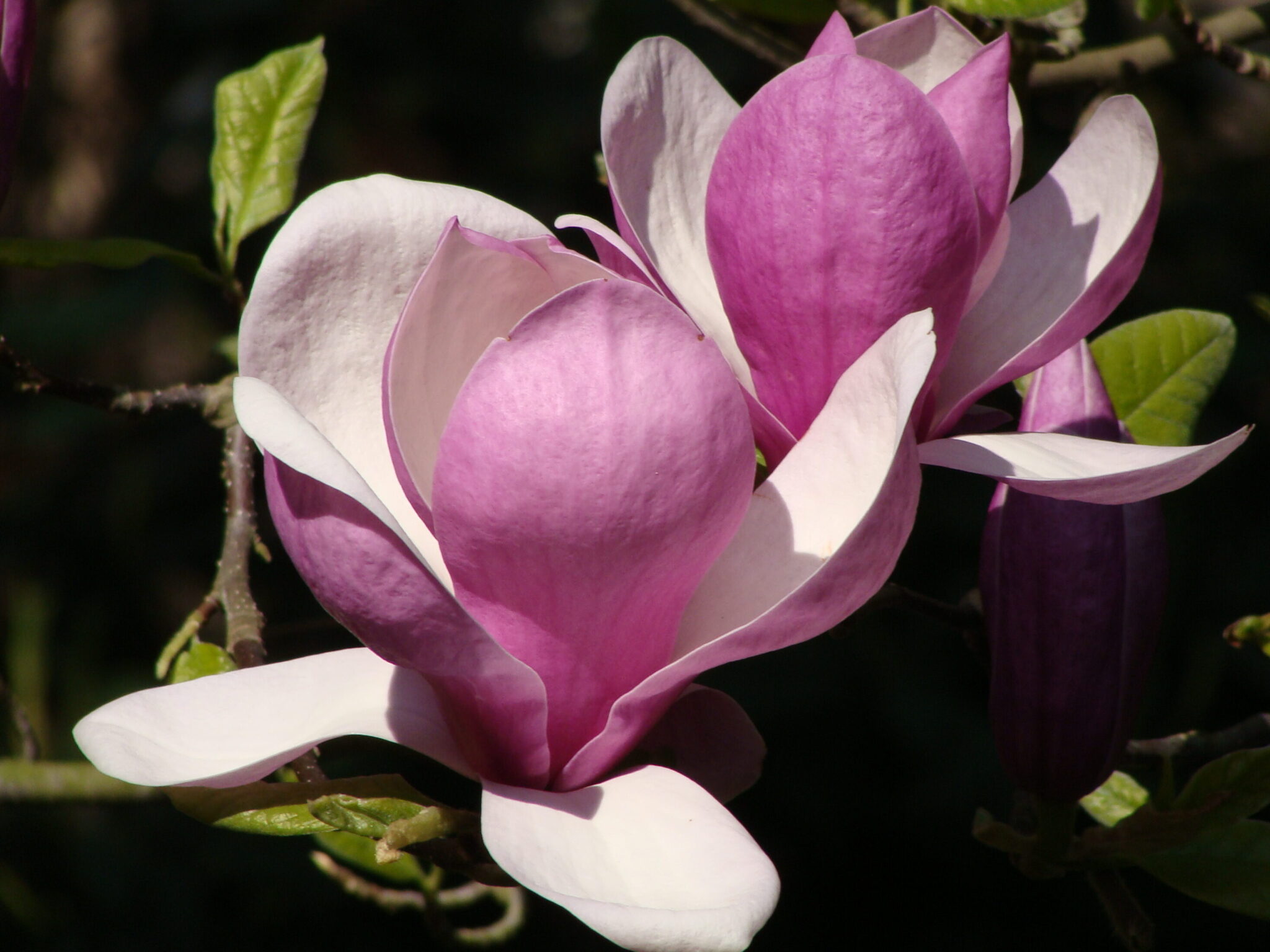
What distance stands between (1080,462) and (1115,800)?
0.29 metres

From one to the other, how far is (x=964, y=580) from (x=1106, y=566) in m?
1.08

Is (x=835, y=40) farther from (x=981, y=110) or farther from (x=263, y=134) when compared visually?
(x=263, y=134)

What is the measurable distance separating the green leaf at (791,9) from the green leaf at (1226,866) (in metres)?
0.58

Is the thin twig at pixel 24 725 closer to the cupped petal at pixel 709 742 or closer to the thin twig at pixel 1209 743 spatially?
the cupped petal at pixel 709 742

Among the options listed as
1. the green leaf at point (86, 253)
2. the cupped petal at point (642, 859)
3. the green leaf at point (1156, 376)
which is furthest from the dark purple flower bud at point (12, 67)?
the green leaf at point (1156, 376)

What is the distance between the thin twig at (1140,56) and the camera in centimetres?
94

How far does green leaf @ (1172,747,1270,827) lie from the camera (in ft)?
1.77

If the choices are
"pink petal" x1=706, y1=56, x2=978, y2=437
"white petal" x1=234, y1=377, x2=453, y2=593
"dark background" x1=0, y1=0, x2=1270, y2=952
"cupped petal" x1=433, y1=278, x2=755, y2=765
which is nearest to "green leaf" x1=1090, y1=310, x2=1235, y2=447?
"pink petal" x1=706, y1=56, x2=978, y2=437

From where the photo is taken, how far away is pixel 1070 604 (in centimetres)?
55

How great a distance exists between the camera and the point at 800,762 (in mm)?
1695

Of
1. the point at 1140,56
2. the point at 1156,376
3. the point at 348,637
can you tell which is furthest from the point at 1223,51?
the point at 348,637

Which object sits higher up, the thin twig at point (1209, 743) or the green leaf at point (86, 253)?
the green leaf at point (86, 253)

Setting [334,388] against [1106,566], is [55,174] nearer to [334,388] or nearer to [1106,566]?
[334,388]

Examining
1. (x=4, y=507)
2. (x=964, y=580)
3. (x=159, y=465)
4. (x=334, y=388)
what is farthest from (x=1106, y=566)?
A: (x=4, y=507)
